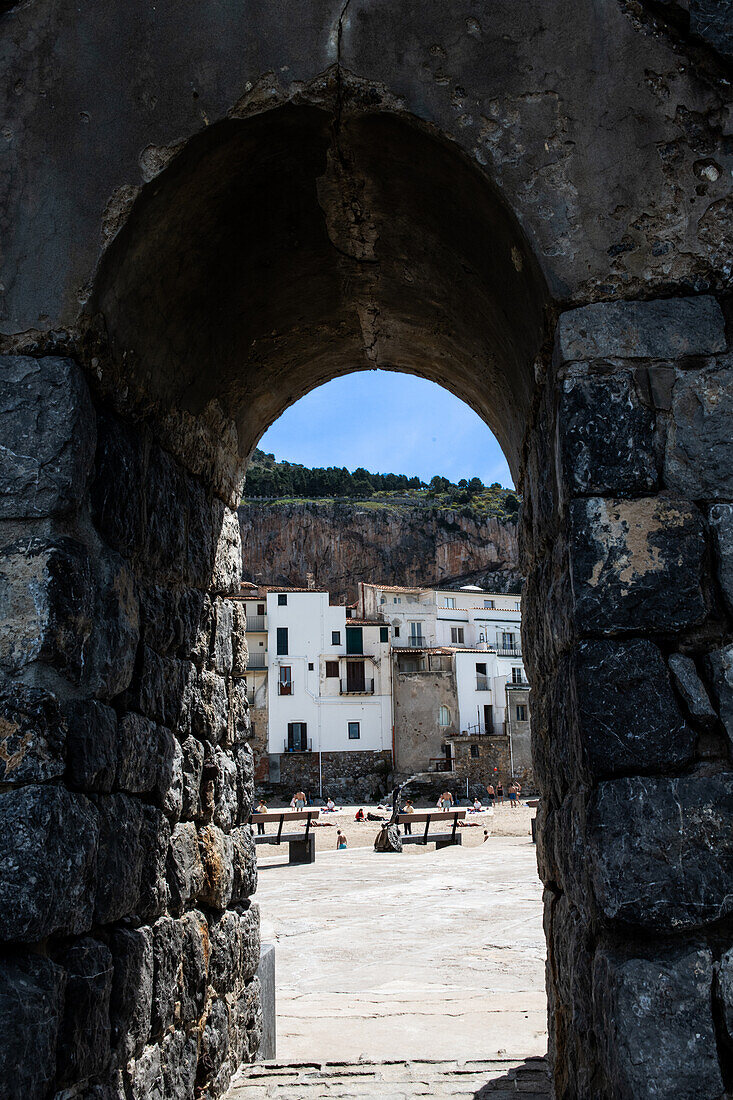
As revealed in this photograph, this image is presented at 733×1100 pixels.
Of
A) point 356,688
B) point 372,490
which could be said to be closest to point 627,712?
point 356,688

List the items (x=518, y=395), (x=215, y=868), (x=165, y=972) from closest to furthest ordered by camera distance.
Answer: (x=165, y=972) → (x=518, y=395) → (x=215, y=868)

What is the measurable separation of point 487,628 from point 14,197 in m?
43.9

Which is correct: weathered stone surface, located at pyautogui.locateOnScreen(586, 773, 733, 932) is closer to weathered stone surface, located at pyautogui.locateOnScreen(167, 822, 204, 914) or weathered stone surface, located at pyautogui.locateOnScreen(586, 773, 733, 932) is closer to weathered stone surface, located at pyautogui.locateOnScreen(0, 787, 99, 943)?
weathered stone surface, located at pyautogui.locateOnScreen(0, 787, 99, 943)

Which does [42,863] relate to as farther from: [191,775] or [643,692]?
[643,692]

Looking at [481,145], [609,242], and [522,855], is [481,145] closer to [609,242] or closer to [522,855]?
[609,242]

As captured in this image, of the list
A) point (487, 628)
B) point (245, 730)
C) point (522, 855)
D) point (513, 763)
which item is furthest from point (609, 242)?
point (487, 628)

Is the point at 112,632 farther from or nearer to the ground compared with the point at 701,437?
nearer to the ground

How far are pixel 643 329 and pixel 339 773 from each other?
37.8 m

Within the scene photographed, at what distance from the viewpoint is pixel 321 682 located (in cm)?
3941

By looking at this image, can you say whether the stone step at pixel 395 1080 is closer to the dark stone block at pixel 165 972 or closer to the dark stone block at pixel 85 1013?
the dark stone block at pixel 165 972

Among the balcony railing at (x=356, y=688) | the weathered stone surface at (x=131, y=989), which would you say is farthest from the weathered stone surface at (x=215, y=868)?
the balcony railing at (x=356, y=688)

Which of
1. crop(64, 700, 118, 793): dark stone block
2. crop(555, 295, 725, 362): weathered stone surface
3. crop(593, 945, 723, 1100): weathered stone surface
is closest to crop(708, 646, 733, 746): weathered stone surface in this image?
crop(593, 945, 723, 1100): weathered stone surface

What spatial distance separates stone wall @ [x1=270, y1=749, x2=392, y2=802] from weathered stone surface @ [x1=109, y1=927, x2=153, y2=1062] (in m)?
35.6

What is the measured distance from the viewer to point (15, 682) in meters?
2.31
